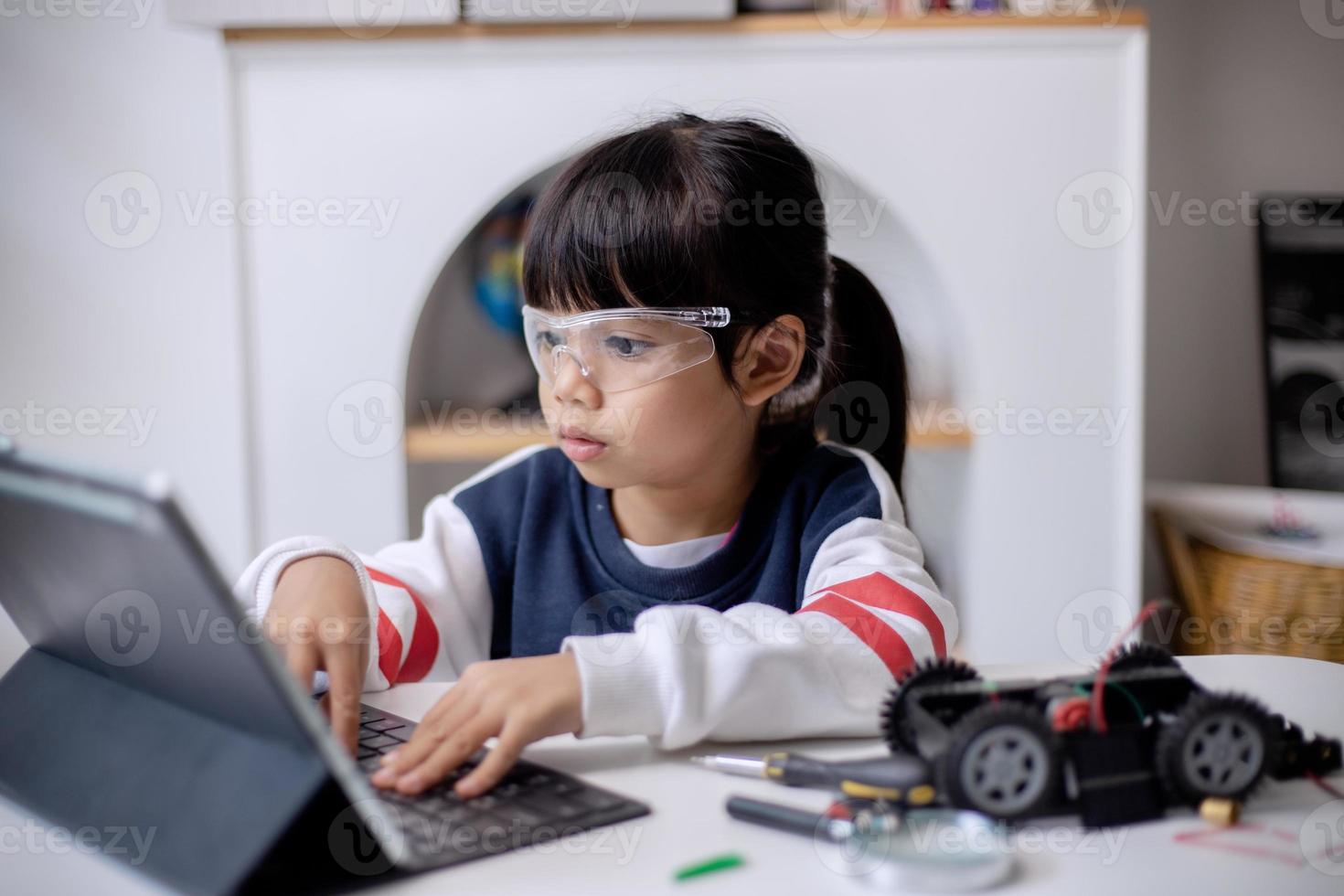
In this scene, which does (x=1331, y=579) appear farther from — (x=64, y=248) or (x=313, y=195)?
(x=64, y=248)

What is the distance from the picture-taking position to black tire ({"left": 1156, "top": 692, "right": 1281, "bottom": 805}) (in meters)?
0.60

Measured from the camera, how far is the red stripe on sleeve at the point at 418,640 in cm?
110

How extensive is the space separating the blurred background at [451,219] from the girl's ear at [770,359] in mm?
841

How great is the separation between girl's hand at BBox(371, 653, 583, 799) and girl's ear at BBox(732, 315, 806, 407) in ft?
1.56

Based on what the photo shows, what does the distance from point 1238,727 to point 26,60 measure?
2.06 meters

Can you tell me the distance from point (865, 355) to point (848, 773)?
2.22ft

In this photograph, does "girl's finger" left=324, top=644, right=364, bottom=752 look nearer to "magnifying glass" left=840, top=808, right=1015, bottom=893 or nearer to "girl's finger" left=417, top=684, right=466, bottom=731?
"girl's finger" left=417, top=684, right=466, bottom=731

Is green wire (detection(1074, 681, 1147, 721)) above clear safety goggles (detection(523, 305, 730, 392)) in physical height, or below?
below

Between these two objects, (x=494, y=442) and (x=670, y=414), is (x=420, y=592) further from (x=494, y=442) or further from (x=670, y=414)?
(x=494, y=442)

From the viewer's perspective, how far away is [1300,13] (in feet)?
7.89

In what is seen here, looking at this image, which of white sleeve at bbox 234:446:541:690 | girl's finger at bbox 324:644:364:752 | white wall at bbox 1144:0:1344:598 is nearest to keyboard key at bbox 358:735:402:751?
girl's finger at bbox 324:644:364:752

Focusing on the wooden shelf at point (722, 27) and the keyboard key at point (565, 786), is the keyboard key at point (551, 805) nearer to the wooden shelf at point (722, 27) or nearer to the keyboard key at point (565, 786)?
the keyboard key at point (565, 786)

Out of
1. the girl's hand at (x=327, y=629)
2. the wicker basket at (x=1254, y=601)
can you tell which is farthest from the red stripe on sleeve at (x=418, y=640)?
the wicker basket at (x=1254, y=601)

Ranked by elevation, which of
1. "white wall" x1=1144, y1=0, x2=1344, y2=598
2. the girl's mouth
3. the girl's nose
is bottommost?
the girl's mouth
